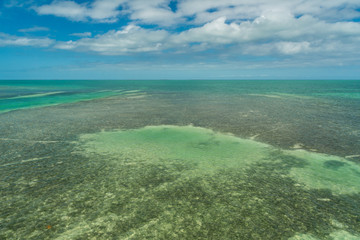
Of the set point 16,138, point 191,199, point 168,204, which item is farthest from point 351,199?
point 16,138

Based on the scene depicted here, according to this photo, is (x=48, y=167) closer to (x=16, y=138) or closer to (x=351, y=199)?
(x=16, y=138)

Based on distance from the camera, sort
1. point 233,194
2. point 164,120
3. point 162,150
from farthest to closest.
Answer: point 164,120 → point 162,150 → point 233,194

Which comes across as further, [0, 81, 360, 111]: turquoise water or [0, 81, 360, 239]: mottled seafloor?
[0, 81, 360, 111]: turquoise water

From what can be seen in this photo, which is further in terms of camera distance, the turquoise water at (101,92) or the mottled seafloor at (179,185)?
the turquoise water at (101,92)

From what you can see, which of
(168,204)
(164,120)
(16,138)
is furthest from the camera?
(164,120)

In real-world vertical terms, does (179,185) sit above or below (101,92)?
below

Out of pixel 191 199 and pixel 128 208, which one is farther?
pixel 191 199

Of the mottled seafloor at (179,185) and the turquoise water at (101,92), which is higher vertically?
the turquoise water at (101,92)

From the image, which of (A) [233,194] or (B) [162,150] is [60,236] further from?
(B) [162,150]

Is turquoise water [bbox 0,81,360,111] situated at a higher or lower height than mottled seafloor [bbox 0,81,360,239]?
higher

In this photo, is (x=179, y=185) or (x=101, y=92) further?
(x=101, y=92)
